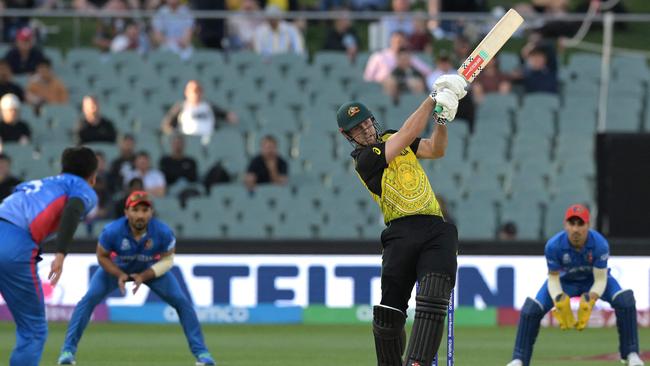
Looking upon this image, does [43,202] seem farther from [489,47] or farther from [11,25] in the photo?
[11,25]

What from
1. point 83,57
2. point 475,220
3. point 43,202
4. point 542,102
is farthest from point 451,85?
point 83,57

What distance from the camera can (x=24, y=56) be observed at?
21344mm

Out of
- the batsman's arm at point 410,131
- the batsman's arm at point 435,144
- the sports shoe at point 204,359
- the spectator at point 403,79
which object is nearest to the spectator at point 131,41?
the spectator at point 403,79

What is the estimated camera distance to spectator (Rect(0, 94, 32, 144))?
19734 millimetres

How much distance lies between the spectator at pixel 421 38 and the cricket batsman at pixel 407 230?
37.8 ft

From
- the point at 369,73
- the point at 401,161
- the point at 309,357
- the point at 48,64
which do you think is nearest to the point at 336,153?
the point at 369,73

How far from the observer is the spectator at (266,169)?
62.3 feet

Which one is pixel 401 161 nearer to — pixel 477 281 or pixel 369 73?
pixel 477 281

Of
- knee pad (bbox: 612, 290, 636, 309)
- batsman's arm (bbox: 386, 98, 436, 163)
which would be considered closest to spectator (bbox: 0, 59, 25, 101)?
knee pad (bbox: 612, 290, 636, 309)

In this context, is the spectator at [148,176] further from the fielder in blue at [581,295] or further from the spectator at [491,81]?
the fielder in blue at [581,295]

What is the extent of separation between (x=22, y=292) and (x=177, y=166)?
983cm

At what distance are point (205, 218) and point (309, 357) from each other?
17.1 ft

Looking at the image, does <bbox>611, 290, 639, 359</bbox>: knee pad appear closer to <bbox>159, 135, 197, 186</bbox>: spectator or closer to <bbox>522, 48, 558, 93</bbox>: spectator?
Result: <bbox>159, 135, 197, 186</bbox>: spectator

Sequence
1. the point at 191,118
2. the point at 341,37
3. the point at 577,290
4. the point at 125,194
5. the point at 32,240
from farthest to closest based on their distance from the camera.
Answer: the point at 341,37
the point at 191,118
the point at 125,194
the point at 577,290
the point at 32,240
